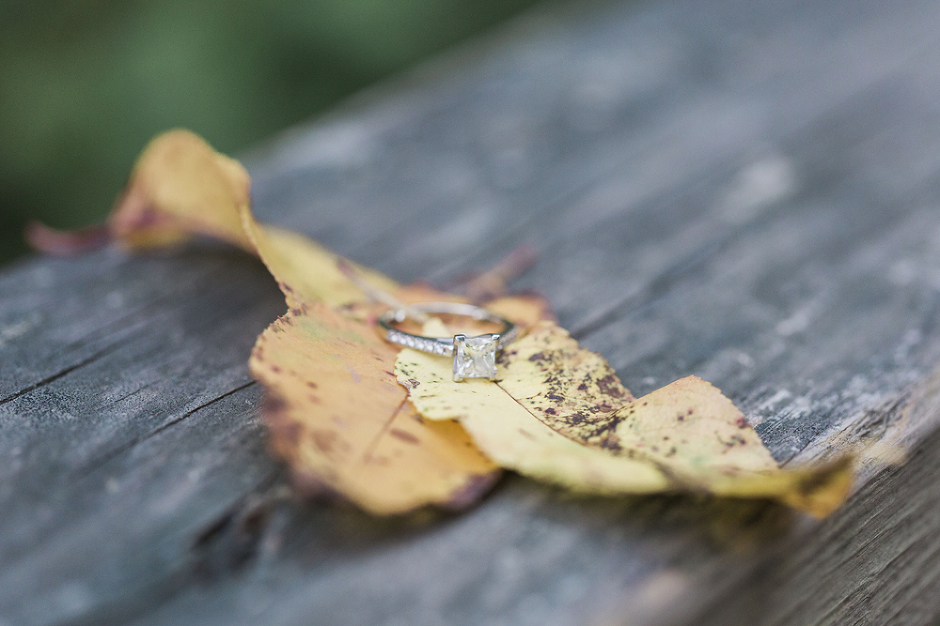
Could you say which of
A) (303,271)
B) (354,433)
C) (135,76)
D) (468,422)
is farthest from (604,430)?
(135,76)

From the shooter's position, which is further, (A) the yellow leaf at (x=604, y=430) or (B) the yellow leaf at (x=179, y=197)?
(B) the yellow leaf at (x=179, y=197)

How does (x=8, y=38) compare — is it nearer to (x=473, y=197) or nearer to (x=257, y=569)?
(x=473, y=197)

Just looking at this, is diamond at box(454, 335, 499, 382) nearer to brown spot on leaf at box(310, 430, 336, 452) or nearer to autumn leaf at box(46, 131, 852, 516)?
autumn leaf at box(46, 131, 852, 516)

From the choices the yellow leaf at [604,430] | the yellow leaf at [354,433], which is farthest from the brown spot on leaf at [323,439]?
the yellow leaf at [604,430]

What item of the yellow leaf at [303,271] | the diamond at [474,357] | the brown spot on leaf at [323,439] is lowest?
the diamond at [474,357]

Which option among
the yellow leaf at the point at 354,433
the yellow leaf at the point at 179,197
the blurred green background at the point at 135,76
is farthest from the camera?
the blurred green background at the point at 135,76

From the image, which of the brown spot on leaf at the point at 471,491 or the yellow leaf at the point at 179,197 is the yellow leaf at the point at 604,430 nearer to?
the brown spot on leaf at the point at 471,491

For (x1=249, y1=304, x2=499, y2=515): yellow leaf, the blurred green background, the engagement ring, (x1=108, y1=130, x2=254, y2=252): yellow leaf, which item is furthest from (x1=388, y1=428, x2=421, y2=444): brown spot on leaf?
the blurred green background

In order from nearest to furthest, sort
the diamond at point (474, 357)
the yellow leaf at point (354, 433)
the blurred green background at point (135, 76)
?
the yellow leaf at point (354, 433) → the diamond at point (474, 357) → the blurred green background at point (135, 76)
